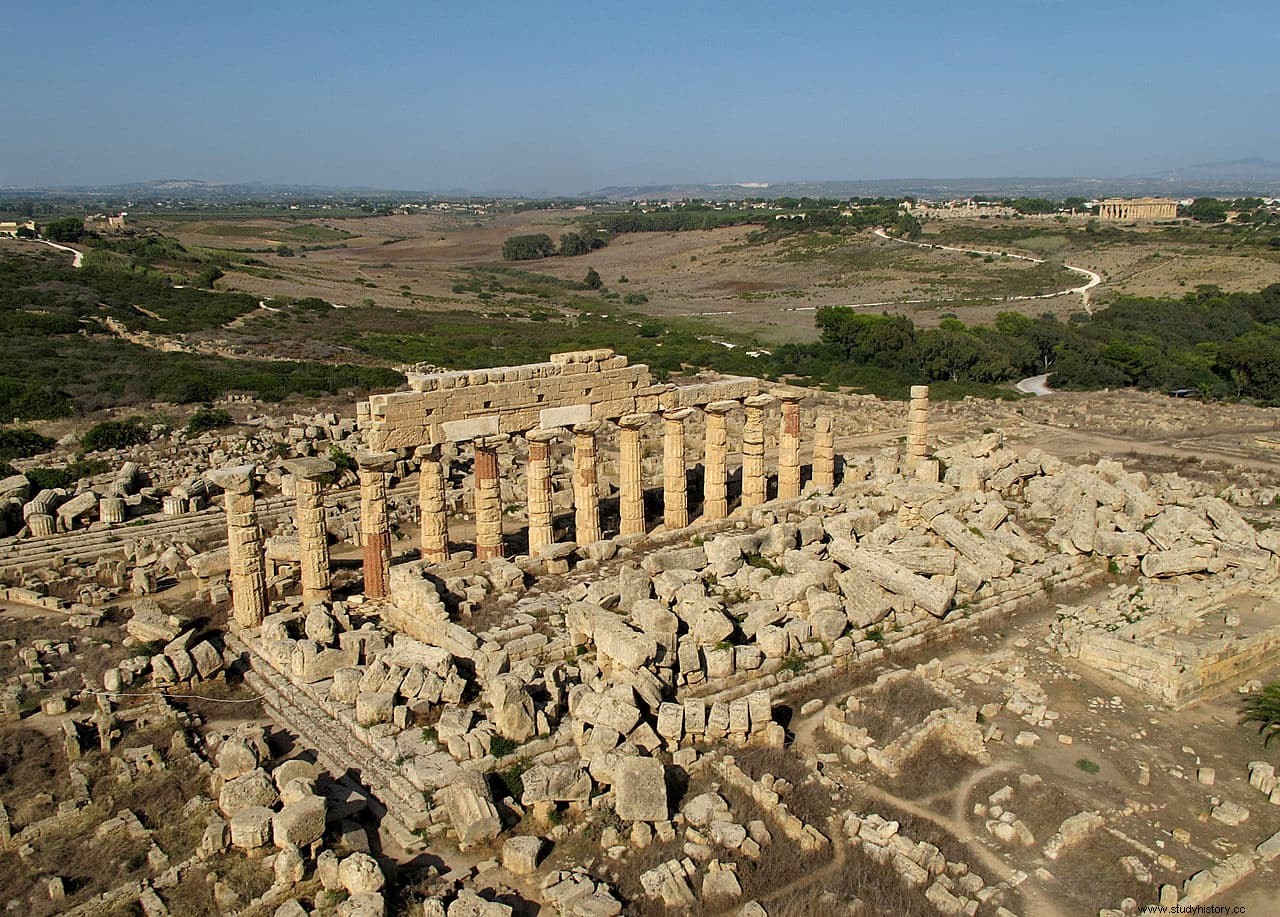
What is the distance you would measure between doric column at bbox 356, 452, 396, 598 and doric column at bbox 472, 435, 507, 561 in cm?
184

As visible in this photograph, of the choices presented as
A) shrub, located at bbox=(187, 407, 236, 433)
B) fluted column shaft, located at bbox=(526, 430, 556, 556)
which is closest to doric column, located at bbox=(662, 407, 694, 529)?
fluted column shaft, located at bbox=(526, 430, 556, 556)

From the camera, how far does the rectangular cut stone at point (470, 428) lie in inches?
758

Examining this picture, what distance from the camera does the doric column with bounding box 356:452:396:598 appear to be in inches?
714

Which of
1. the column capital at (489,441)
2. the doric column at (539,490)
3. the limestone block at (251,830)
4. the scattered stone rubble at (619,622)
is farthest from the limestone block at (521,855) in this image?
the column capital at (489,441)

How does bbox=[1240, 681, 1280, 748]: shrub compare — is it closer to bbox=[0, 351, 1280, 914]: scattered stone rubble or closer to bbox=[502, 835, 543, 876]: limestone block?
bbox=[0, 351, 1280, 914]: scattered stone rubble

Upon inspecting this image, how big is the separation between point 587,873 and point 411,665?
501cm

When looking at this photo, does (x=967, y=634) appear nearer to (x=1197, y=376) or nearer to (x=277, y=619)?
(x=277, y=619)

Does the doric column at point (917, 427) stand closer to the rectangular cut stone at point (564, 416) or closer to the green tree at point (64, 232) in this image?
the rectangular cut stone at point (564, 416)

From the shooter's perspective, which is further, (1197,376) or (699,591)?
(1197,376)

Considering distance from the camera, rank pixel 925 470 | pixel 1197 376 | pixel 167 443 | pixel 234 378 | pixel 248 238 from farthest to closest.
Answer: pixel 248 238 < pixel 1197 376 < pixel 234 378 < pixel 167 443 < pixel 925 470

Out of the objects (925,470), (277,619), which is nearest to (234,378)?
(277,619)

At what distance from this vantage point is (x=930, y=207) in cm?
17225

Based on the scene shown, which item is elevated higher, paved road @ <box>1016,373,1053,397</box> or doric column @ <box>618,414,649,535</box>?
doric column @ <box>618,414,649,535</box>

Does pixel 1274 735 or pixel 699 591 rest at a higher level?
pixel 699 591
